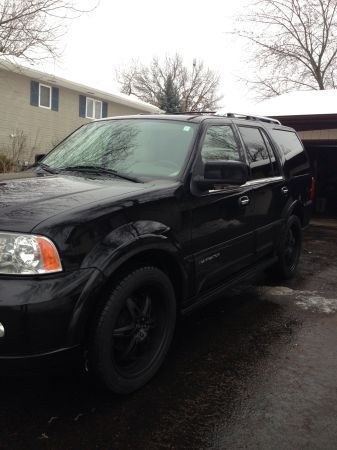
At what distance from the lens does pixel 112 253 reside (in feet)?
8.27

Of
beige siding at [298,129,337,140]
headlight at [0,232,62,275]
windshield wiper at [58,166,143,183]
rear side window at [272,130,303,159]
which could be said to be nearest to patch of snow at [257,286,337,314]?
rear side window at [272,130,303,159]

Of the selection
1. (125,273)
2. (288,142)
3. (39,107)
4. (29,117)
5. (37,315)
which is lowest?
(37,315)

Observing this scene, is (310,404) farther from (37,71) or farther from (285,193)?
(37,71)

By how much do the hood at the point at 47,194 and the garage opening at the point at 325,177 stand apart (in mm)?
12430

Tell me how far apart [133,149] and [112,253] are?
4.50 ft

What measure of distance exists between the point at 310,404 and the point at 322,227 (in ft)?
28.8

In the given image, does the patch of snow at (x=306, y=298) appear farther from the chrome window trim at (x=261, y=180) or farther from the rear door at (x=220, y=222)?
the chrome window trim at (x=261, y=180)

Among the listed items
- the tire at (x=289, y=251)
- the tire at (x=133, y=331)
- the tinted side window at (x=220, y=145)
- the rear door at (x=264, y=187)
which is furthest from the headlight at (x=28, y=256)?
the tire at (x=289, y=251)

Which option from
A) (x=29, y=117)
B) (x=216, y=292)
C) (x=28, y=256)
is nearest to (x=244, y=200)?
(x=216, y=292)

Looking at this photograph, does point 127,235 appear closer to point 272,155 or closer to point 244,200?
point 244,200

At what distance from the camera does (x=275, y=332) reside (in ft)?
13.0

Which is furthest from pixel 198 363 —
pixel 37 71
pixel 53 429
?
pixel 37 71

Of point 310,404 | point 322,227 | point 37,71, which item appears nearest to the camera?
point 310,404

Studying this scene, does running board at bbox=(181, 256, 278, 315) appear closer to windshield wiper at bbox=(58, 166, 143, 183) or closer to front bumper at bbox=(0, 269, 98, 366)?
windshield wiper at bbox=(58, 166, 143, 183)
